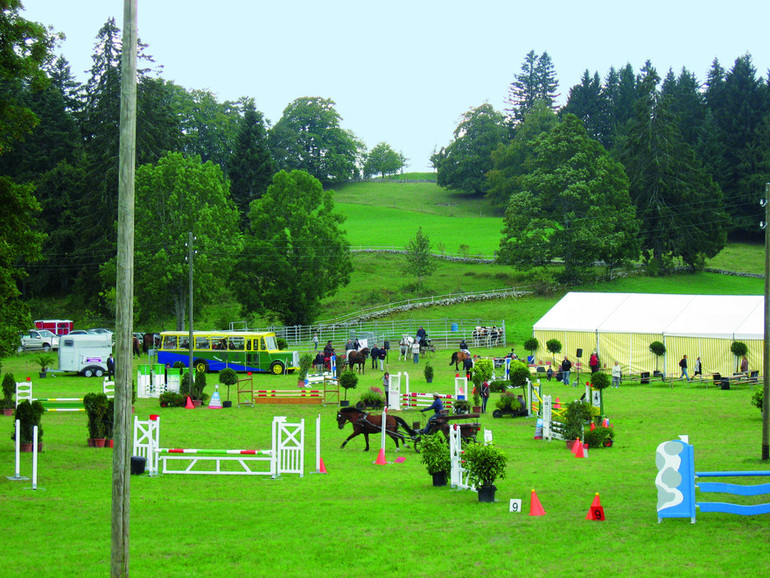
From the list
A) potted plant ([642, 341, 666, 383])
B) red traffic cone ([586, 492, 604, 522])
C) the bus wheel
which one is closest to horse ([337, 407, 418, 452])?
red traffic cone ([586, 492, 604, 522])

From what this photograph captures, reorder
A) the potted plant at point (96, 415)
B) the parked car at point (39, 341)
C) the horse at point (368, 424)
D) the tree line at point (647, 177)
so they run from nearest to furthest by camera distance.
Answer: the horse at point (368, 424) < the potted plant at point (96, 415) < the parked car at point (39, 341) < the tree line at point (647, 177)

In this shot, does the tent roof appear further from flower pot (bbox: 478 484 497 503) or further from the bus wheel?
flower pot (bbox: 478 484 497 503)

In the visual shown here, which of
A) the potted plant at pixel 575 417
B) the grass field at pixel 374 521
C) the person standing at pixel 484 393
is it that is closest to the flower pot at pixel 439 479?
the grass field at pixel 374 521

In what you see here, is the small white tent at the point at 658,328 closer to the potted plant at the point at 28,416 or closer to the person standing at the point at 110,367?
the person standing at the point at 110,367

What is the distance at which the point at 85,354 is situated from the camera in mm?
39656

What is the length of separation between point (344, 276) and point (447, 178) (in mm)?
59680

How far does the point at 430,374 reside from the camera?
114 feet

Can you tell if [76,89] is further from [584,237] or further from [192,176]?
[584,237]

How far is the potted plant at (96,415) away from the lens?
2045 cm

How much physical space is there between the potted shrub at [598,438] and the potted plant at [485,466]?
271 inches

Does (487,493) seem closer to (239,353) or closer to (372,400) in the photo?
(372,400)

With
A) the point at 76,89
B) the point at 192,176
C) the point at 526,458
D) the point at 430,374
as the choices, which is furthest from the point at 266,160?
the point at 526,458

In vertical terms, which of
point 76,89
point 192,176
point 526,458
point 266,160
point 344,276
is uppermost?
point 76,89

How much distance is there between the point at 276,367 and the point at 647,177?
48.3 metres
